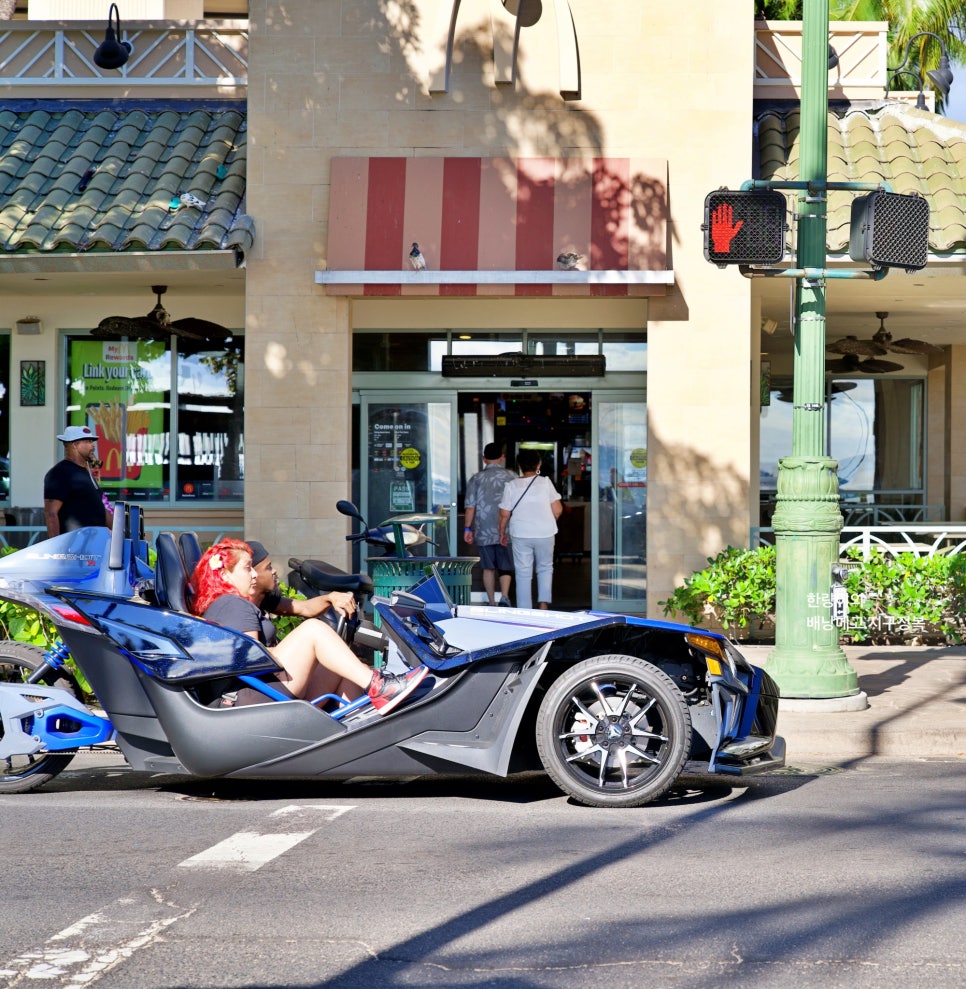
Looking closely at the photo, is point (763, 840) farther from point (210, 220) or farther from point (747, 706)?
point (210, 220)

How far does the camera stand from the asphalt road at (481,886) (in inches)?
158

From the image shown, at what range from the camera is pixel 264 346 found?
1229 centimetres

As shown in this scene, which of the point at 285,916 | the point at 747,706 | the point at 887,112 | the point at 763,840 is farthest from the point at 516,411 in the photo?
the point at 285,916

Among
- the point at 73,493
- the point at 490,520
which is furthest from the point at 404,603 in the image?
the point at 490,520

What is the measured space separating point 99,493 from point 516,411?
558 centimetres

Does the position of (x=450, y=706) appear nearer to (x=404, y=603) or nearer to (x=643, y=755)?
(x=404, y=603)

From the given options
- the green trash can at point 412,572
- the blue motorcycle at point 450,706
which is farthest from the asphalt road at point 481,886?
the green trash can at point 412,572

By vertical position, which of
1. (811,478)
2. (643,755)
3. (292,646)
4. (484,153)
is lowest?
(643,755)

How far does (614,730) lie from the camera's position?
241 inches

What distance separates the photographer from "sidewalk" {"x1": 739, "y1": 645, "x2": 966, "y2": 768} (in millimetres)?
7875

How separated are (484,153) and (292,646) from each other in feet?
22.9

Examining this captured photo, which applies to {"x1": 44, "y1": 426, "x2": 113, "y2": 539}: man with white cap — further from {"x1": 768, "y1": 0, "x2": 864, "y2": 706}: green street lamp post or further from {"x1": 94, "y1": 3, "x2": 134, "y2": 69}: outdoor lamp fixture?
{"x1": 768, "y1": 0, "x2": 864, "y2": 706}: green street lamp post

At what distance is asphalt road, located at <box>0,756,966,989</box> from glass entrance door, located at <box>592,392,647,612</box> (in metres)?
7.18

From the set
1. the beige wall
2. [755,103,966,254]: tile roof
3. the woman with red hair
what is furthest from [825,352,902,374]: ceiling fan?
the woman with red hair
